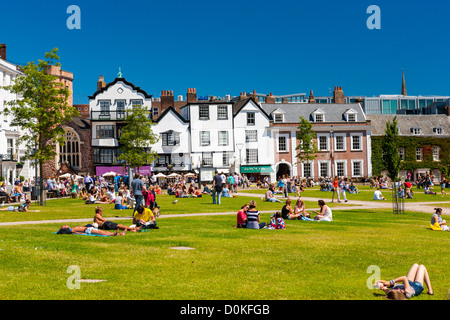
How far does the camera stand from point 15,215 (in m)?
25.0

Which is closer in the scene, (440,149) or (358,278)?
(358,278)

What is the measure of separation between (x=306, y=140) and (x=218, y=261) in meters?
54.4

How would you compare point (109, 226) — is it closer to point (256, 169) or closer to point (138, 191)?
point (138, 191)

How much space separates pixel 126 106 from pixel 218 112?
1210cm

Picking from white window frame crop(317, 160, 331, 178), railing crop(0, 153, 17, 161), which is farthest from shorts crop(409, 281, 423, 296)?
white window frame crop(317, 160, 331, 178)

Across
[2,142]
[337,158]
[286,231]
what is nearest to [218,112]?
[337,158]

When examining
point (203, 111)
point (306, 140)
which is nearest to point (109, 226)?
point (306, 140)

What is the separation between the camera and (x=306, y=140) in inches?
2601

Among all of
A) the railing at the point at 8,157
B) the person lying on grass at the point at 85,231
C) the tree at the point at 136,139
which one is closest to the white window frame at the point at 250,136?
the tree at the point at 136,139

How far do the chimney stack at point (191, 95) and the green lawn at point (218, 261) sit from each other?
167ft

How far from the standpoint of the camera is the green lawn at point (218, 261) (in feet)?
32.3
